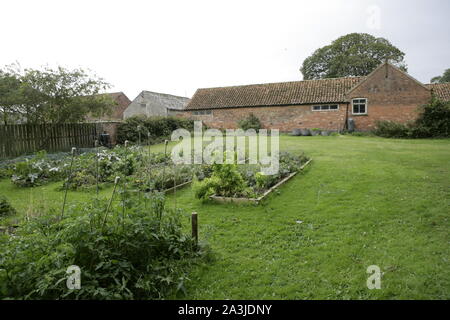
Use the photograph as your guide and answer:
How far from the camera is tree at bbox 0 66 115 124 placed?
13.9 meters

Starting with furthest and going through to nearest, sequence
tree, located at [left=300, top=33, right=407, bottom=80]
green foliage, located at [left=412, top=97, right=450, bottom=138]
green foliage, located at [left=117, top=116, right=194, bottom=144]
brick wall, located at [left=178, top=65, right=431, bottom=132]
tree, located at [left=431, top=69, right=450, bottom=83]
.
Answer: tree, located at [left=431, top=69, right=450, bottom=83] → tree, located at [left=300, top=33, right=407, bottom=80] → brick wall, located at [left=178, top=65, right=431, bottom=132] → green foliage, located at [left=412, top=97, right=450, bottom=138] → green foliage, located at [left=117, top=116, right=194, bottom=144]

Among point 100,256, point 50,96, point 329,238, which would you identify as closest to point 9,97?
point 50,96

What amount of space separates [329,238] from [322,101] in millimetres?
21997

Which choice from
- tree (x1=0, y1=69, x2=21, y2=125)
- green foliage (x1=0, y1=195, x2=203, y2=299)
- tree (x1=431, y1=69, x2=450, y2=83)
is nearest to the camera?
green foliage (x1=0, y1=195, x2=203, y2=299)

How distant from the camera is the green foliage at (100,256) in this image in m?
2.74

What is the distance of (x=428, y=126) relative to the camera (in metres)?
20.2

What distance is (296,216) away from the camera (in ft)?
18.9

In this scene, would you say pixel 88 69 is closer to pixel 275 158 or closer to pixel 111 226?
pixel 275 158

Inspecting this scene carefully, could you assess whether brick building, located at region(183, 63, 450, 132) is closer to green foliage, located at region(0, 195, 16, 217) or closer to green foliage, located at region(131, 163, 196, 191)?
green foliage, located at region(131, 163, 196, 191)

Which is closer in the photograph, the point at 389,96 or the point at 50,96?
the point at 50,96

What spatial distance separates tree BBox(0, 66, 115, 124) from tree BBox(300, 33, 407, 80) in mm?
35538

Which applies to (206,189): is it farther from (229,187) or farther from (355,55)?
(355,55)

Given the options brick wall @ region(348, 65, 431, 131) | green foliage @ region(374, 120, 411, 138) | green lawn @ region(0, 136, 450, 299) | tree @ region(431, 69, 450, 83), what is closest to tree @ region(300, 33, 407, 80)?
brick wall @ region(348, 65, 431, 131)

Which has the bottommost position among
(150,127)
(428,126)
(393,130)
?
(393,130)
